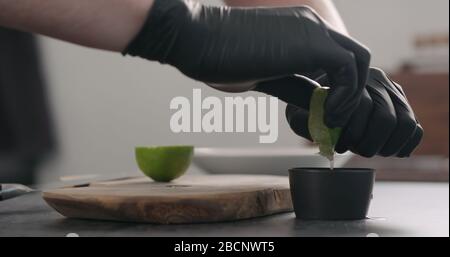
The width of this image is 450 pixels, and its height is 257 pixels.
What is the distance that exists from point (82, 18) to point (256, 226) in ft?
0.98

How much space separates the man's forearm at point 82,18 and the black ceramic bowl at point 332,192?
0.25 metres

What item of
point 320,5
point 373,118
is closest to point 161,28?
point 373,118

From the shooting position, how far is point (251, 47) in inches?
24.7

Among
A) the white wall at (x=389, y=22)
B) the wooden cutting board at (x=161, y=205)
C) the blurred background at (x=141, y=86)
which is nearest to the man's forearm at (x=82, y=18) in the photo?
the wooden cutting board at (x=161, y=205)

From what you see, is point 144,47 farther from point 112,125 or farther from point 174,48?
point 112,125

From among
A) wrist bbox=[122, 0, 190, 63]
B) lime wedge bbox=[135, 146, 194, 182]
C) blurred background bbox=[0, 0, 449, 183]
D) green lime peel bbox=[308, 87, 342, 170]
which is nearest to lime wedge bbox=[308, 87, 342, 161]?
green lime peel bbox=[308, 87, 342, 170]

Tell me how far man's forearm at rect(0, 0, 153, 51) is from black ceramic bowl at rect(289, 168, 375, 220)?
0.25m

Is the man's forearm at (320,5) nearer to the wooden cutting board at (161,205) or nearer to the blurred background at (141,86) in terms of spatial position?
the wooden cutting board at (161,205)

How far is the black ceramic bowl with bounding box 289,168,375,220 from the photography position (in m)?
0.61

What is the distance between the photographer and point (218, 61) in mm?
625

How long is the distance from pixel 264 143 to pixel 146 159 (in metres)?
1.71

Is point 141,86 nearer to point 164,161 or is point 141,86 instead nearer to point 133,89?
point 133,89

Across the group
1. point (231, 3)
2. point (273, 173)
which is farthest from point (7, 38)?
point (273, 173)

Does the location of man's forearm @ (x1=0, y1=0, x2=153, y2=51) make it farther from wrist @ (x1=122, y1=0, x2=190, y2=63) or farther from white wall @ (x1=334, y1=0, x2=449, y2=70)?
white wall @ (x1=334, y1=0, x2=449, y2=70)
